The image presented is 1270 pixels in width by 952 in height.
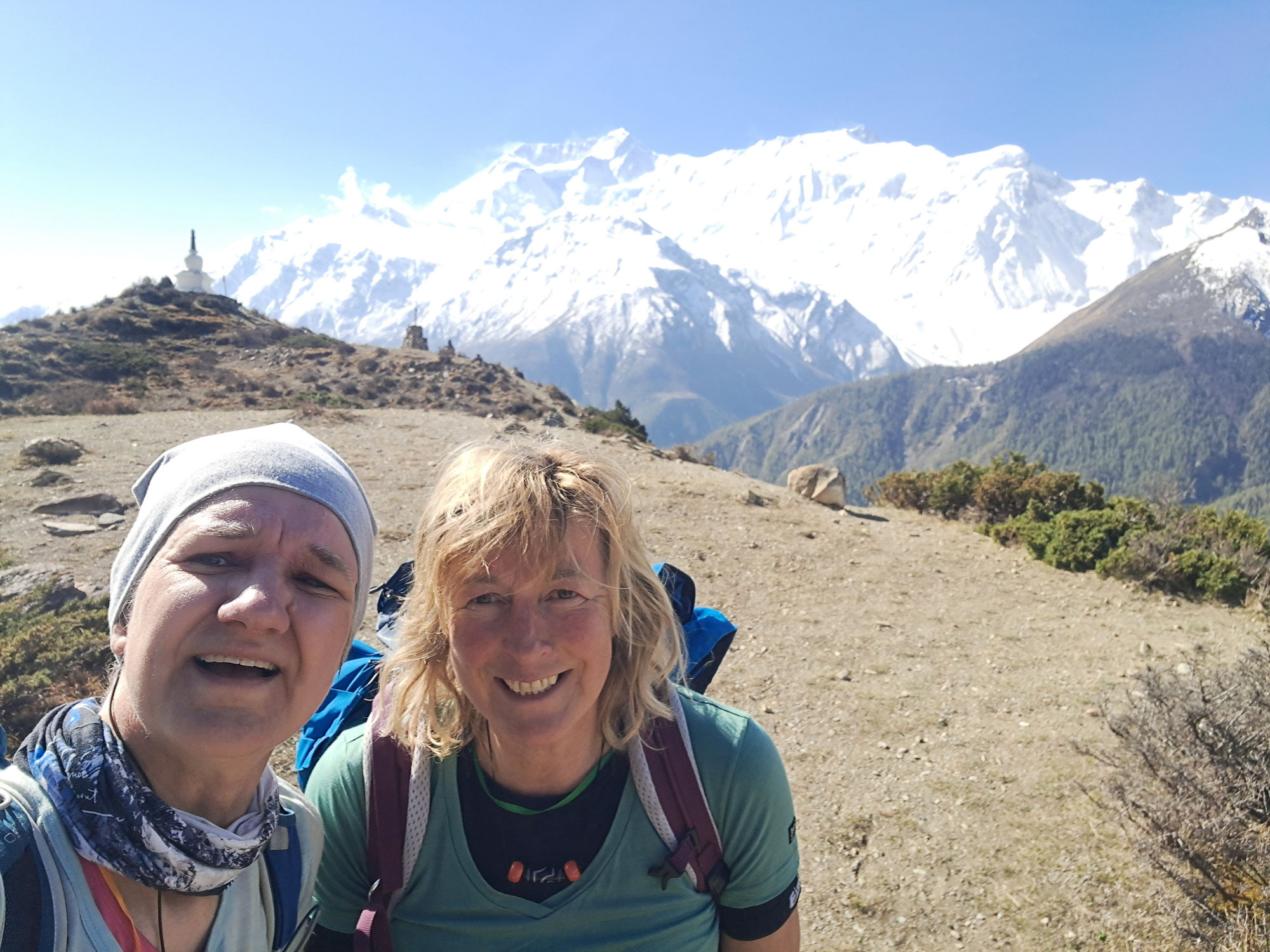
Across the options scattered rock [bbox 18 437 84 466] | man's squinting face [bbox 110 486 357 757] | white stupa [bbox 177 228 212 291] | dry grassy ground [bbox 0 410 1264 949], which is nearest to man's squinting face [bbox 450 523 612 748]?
man's squinting face [bbox 110 486 357 757]

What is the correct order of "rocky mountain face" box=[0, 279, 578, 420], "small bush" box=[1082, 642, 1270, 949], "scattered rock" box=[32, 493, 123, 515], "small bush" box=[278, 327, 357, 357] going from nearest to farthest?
"small bush" box=[1082, 642, 1270, 949] → "scattered rock" box=[32, 493, 123, 515] → "rocky mountain face" box=[0, 279, 578, 420] → "small bush" box=[278, 327, 357, 357]

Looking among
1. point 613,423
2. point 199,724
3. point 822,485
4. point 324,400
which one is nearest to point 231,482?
point 199,724

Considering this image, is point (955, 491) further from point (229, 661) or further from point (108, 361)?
Answer: point (108, 361)

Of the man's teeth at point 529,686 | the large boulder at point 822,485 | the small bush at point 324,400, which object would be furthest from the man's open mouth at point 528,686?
the small bush at point 324,400

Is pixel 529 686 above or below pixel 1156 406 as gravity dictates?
above

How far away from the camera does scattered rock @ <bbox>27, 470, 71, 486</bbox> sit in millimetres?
10859

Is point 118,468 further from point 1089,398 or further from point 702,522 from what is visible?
point 1089,398

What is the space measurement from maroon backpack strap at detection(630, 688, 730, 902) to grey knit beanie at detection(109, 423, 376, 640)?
842mm

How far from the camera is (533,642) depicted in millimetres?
1826

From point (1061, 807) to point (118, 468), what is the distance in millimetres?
13539

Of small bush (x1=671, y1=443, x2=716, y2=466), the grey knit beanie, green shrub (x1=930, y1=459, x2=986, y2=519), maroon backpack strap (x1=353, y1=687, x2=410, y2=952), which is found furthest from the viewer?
small bush (x1=671, y1=443, x2=716, y2=466)

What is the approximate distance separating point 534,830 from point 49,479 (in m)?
12.4

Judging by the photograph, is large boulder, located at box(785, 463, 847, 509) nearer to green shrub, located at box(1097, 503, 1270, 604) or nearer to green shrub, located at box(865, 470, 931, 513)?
green shrub, located at box(865, 470, 931, 513)

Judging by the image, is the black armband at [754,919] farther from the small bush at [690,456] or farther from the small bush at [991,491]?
the small bush at [690,456]
